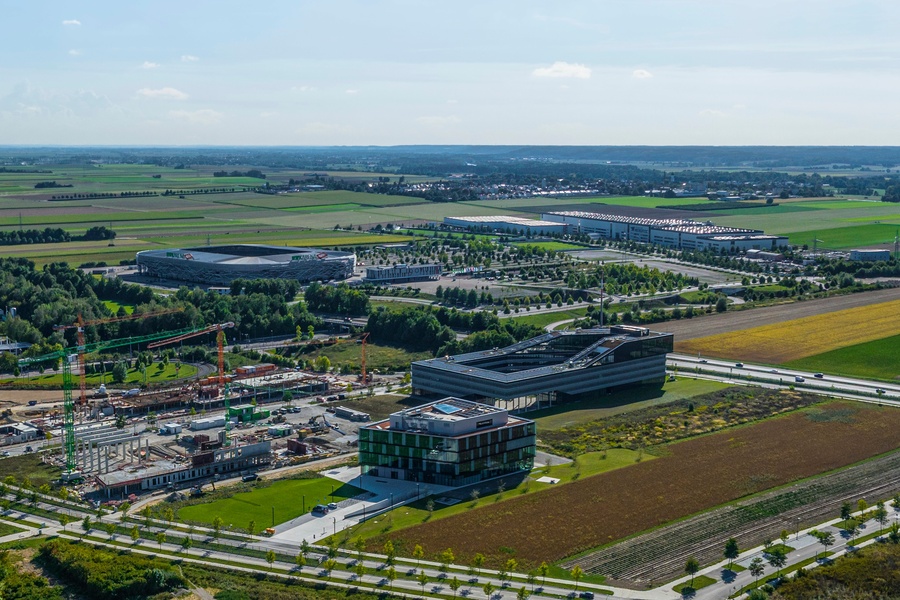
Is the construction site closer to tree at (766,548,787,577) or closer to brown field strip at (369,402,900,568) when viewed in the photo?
brown field strip at (369,402,900,568)

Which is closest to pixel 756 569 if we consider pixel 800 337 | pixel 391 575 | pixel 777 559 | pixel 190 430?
pixel 777 559

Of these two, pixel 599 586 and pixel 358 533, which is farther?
pixel 358 533

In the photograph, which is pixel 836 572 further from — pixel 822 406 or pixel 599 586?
pixel 822 406

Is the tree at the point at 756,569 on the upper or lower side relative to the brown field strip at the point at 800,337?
lower

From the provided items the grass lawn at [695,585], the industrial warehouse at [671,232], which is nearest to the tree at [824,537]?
the grass lawn at [695,585]

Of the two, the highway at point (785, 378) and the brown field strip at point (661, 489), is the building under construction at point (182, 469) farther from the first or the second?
the highway at point (785, 378)

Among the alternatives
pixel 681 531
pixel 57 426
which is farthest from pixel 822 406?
pixel 57 426

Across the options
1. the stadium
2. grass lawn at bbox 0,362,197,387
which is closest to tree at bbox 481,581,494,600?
grass lawn at bbox 0,362,197,387
